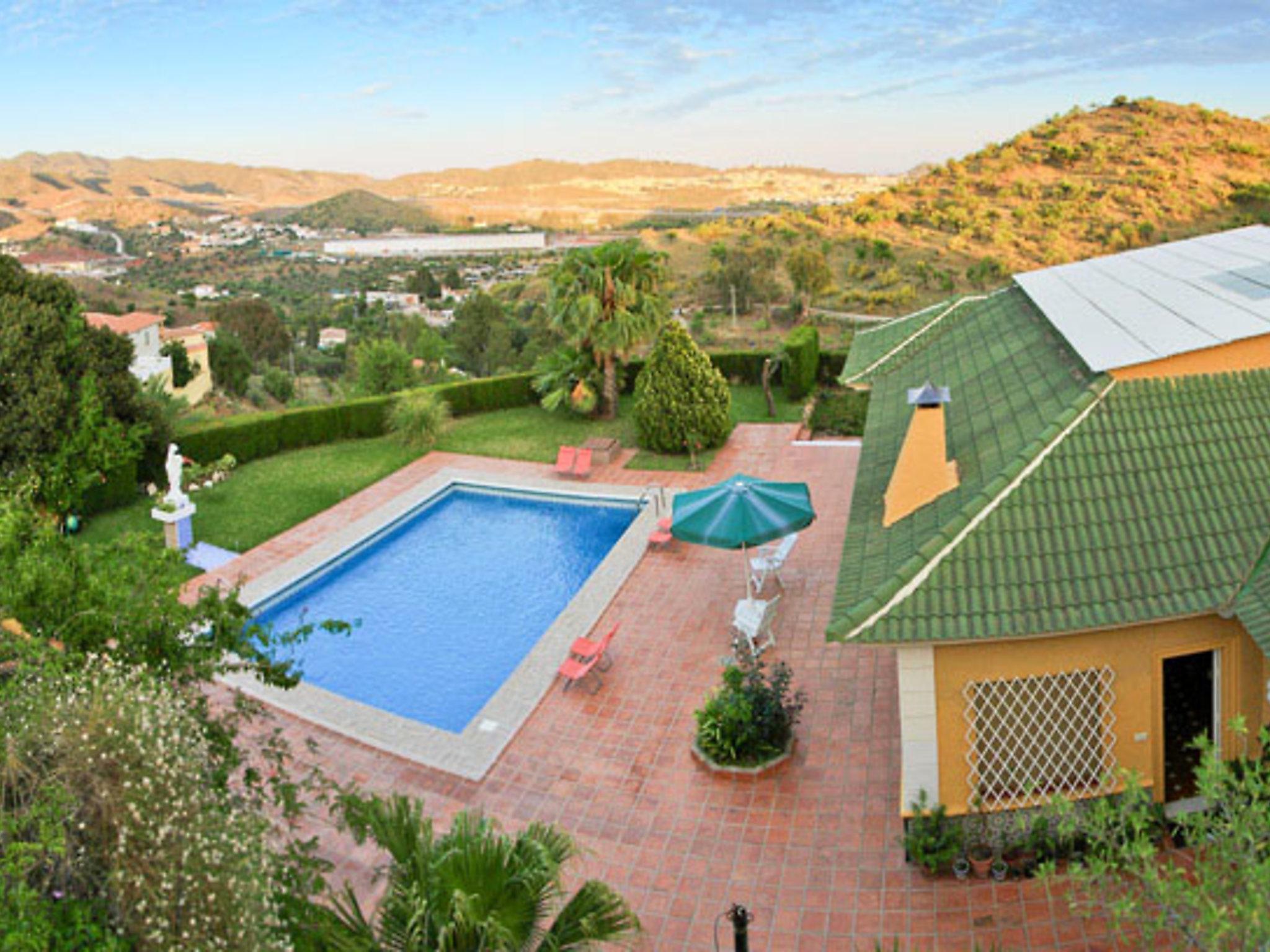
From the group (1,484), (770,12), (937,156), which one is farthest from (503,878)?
(937,156)

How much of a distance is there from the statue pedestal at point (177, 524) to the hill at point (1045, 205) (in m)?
33.5

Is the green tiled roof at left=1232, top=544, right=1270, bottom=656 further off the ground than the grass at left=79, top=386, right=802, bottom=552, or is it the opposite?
the green tiled roof at left=1232, top=544, right=1270, bottom=656

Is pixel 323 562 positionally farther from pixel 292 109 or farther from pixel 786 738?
pixel 292 109

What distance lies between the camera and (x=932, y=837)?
27.1 ft

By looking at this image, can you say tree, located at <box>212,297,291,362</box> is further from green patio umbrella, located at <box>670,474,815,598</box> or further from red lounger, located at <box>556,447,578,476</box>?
green patio umbrella, located at <box>670,474,815,598</box>

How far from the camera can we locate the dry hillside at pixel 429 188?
131 meters

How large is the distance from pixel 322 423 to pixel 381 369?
4.75 metres

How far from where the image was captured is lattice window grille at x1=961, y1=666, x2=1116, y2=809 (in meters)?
8.36

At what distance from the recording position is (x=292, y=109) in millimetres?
87688

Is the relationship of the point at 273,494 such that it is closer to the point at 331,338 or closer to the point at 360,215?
the point at 331,338

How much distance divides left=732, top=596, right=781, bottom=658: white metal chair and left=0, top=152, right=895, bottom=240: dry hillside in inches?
4243

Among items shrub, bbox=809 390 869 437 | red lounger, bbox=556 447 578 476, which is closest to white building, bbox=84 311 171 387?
red lounger, bbox=556 447 578 476

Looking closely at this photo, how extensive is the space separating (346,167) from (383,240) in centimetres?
2361

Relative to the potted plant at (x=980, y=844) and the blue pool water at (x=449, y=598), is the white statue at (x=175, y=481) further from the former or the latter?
the potted plant at (x=980, y=844)
